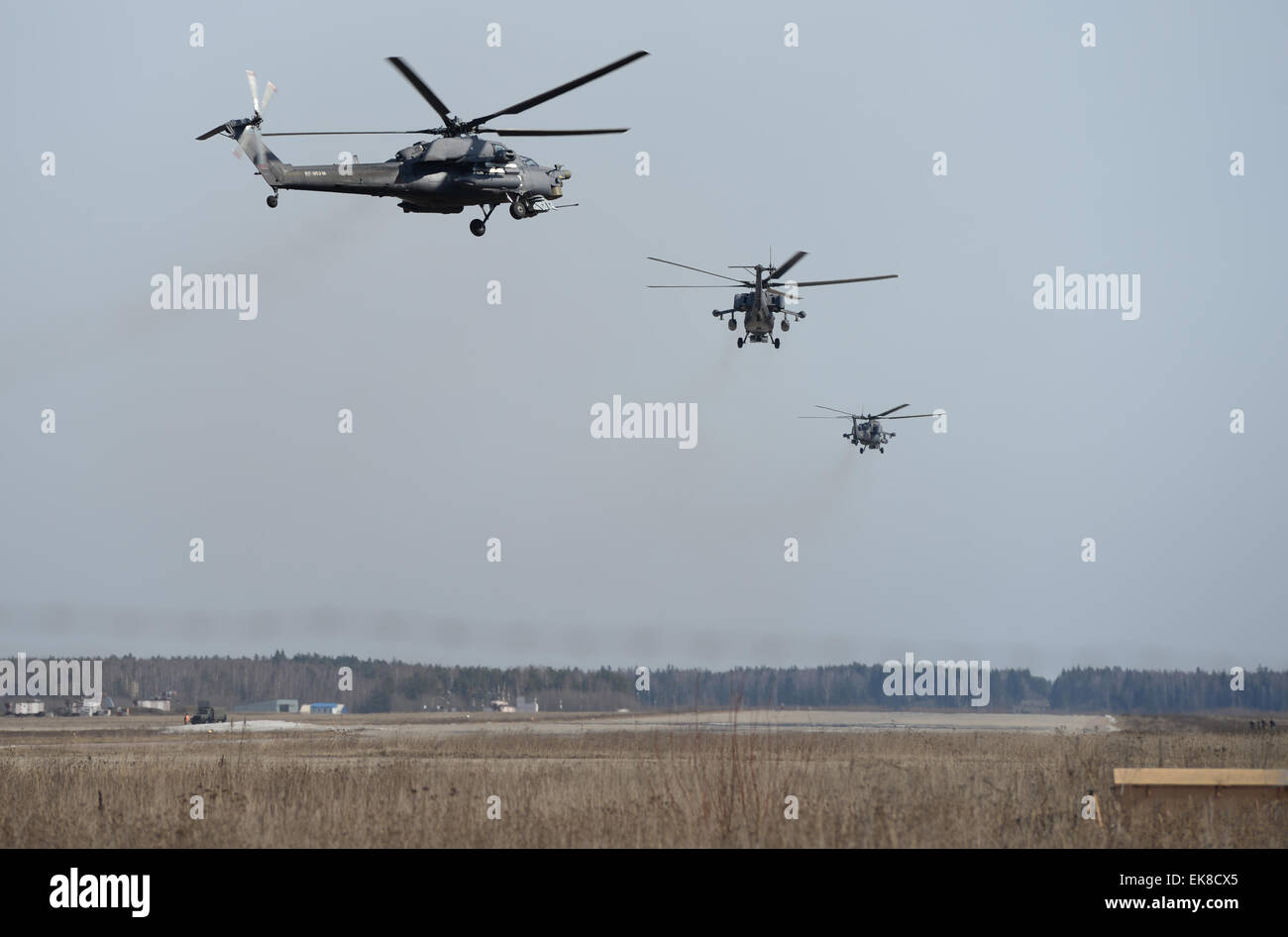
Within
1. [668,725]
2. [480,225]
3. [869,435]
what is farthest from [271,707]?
[480,225]

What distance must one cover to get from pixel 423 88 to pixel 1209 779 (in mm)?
17902

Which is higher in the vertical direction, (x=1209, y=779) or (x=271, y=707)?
(x=1209, y=779)

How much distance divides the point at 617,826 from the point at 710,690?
101 meters

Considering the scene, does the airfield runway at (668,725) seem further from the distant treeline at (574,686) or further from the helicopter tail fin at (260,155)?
the helicopter tail fin at (260,155)

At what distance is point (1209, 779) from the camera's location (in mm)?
18391

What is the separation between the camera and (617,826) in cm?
1784

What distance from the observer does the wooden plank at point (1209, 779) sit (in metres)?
18.3

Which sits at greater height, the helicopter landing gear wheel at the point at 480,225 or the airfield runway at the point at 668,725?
the helicopter landing gear wheel at the point at 480,225

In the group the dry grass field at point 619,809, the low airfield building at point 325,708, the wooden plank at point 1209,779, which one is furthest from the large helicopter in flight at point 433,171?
the low airfield building at point 325,708

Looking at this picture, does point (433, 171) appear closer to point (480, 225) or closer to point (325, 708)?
point (480, 225)

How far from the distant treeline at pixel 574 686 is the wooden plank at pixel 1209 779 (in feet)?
299
